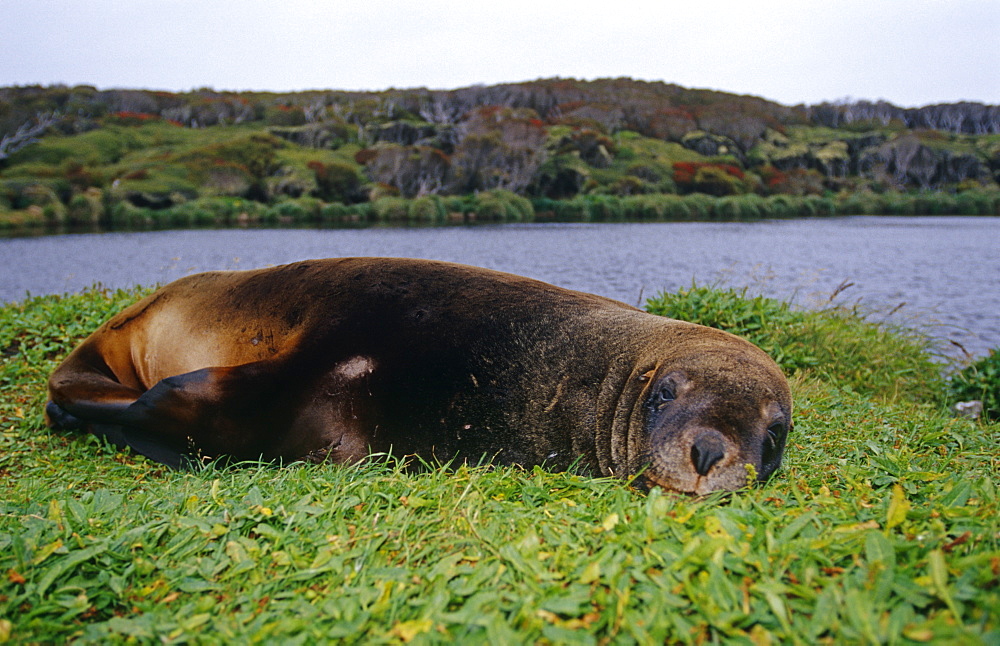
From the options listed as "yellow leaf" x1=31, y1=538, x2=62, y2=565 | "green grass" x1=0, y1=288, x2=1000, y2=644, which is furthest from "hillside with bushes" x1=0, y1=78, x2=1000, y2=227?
"green grass" x1=0, y1=288, x2=1000, y2=644

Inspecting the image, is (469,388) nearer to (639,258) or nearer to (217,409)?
(217,409)

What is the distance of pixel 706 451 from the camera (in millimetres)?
2684

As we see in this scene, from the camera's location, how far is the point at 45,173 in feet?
136

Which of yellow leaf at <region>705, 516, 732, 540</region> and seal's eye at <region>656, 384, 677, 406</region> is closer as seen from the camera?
yellow leaf at <region>705, 516, 732, 540</region>

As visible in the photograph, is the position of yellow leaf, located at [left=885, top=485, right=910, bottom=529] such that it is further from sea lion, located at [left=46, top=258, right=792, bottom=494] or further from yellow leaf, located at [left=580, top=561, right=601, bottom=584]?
yellow leaf, located at [left=580, top=561, right=601, bottom=584]

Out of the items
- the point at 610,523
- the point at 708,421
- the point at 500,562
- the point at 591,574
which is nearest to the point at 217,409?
the point at 500,562

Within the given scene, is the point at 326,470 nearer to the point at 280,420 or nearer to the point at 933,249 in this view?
the point at 280,420

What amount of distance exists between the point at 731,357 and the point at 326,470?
2.01 metres

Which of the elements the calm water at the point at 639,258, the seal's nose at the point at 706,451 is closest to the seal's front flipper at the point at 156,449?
the seal's nose at the point at 706,451

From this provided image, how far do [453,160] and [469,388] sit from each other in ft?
165

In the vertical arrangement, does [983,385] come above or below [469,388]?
below

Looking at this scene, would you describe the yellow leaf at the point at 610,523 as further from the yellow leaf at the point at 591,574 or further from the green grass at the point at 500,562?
the yellow leaf at the point at 591,574

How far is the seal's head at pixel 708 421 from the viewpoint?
271 centimetres

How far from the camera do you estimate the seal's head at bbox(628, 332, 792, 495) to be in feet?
8.90
